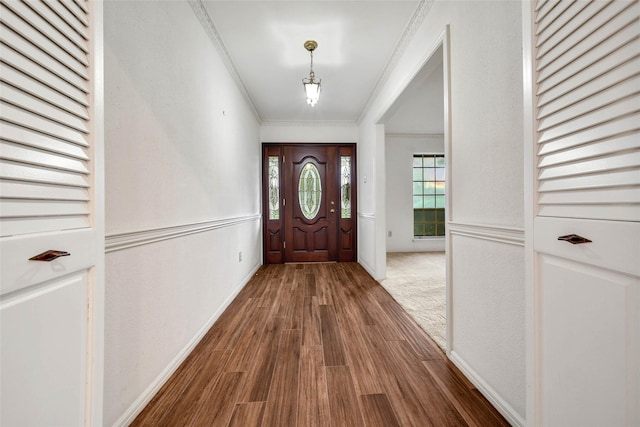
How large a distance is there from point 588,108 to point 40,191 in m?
1.28

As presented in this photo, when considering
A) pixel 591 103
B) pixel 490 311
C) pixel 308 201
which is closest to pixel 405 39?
pixel 591 103

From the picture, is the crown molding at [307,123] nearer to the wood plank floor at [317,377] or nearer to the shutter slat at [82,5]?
the wood plank floor at [317,377]

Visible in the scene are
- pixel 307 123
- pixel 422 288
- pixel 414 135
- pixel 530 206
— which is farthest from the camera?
pixel 414 135

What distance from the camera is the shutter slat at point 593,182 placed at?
569mm

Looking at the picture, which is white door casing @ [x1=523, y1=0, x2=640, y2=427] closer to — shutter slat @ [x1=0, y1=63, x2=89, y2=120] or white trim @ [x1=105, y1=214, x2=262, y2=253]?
shutter slat @ [x1=0, y1=63, x2=89, y2=120]

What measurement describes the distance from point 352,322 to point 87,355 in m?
1.82

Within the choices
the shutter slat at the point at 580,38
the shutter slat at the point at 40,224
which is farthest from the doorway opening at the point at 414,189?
the shutter slat at the point at 40,224

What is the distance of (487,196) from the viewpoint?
1.37 metres

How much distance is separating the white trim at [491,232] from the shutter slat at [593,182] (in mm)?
427

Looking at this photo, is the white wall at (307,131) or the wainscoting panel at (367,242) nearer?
the wainscoting panel at (367,242)

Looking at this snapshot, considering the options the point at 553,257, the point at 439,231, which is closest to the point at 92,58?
the point at 553,257

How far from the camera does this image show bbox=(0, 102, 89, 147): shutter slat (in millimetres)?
532

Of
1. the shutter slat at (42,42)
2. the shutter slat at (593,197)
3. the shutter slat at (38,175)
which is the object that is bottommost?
the shutter slat at (593,197)

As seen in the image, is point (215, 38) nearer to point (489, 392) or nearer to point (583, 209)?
point (583, 209)
